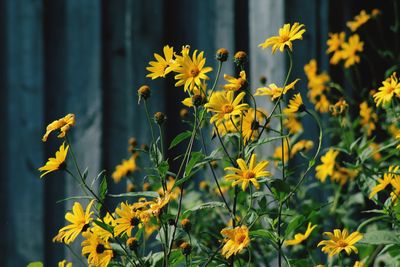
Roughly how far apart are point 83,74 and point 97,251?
1.67 metres

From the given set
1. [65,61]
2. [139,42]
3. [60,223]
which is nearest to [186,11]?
[139,42]

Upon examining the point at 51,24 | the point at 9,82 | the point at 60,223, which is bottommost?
the point at 60,223

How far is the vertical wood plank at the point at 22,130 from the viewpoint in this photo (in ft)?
10.5

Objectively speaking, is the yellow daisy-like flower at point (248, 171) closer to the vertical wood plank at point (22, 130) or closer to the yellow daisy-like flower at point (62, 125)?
the yellow daisy-like flower at point (62, 125)

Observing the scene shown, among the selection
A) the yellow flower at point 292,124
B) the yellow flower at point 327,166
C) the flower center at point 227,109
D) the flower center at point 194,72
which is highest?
the flower center at point 194,72

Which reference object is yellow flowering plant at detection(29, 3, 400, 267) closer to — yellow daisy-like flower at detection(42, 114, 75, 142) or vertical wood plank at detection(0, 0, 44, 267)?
yellow daisy-like flower at detection(42, 114, 75, 142)

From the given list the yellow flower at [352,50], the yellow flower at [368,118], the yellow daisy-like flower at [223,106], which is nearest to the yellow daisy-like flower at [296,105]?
the yellow daisy-like flower at [223,106]

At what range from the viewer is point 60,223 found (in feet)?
10.7

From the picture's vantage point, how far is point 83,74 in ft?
10.5

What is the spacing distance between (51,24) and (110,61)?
295 millimetres

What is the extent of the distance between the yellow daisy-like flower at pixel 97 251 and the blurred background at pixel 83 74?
1.51 metres

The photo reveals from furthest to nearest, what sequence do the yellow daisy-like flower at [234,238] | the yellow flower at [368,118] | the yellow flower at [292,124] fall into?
the yellow flower at [292,124]
the yellow flower at [368,118]
the yellow daisy-like flower at [234,238]

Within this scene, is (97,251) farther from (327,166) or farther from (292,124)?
(292,124)

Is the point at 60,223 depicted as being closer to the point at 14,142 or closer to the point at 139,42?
the point at 14,142
